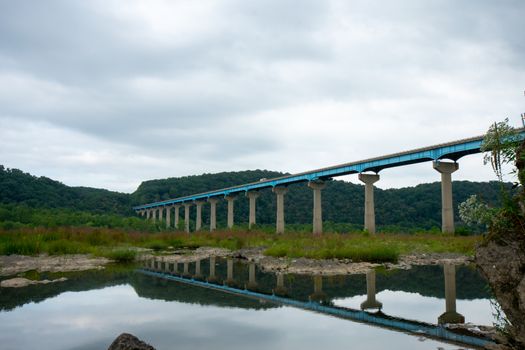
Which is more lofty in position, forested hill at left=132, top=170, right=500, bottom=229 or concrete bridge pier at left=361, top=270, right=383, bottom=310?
forested hill at left=132, top=170, right=500, bottom=229

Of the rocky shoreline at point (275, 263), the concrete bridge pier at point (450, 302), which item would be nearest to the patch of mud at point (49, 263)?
the rocky shoreline at point (275, 263)

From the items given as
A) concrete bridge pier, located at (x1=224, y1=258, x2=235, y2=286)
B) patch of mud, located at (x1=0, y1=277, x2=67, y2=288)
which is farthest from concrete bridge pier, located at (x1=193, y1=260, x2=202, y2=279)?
patch of mud, located at (x1=0, y1=277, x2=67, y2=288)

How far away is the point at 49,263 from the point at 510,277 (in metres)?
19.7

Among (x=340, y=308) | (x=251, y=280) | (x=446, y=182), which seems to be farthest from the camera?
(x=446, y=182)

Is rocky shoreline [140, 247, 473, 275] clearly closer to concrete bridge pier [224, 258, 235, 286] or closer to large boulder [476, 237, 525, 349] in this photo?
concrete bridge pier [224, 258, 235, 286]

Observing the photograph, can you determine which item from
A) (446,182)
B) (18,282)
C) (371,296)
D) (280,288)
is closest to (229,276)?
(280,288)

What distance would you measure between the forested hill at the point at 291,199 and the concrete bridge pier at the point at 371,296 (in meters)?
64.5

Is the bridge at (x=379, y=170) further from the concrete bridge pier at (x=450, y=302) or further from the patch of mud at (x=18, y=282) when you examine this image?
the patch of mud at (x=18, y=282)

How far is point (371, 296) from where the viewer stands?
11242mm

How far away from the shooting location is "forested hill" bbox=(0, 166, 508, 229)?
87.8m

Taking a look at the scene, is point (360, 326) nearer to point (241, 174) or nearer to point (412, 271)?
point (412, 271)

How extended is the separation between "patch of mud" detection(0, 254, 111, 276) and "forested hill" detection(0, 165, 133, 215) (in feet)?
256

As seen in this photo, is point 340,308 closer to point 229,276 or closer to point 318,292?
point 318,292

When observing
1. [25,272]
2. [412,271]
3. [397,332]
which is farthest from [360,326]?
[25,272]
